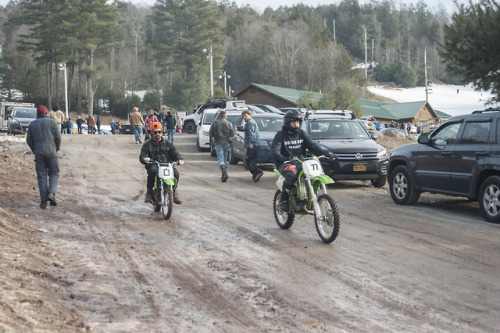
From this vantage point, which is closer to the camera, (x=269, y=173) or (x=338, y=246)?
(x=338, y=246)

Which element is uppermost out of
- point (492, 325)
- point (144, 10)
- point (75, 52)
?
point (144, 10)

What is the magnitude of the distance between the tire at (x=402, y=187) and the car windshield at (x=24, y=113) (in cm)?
2887

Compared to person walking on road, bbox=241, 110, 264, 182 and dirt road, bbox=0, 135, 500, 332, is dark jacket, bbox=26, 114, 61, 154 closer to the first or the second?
dirt road, bbox=0, 135, 500, 332

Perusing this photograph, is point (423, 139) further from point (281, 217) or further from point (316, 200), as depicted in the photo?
point (316, 200)

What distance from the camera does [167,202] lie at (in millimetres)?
10914

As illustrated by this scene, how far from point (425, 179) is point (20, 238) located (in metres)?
7.46

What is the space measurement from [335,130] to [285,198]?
7306 mm

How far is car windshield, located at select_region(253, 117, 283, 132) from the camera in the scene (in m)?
20.4

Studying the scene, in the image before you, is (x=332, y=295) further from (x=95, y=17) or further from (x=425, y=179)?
(x=95, y=17)

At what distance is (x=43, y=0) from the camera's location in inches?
2665

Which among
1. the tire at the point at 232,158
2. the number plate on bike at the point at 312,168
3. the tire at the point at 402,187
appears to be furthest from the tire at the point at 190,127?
the number plate on bike at the point at 312,168

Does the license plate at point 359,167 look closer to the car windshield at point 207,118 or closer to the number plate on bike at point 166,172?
the number plate on bike at point 166,172

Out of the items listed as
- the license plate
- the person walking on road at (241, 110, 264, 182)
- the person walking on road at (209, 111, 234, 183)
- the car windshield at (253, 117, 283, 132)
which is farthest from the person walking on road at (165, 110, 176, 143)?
the license plate

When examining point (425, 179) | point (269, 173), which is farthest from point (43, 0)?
point (425, 179)
